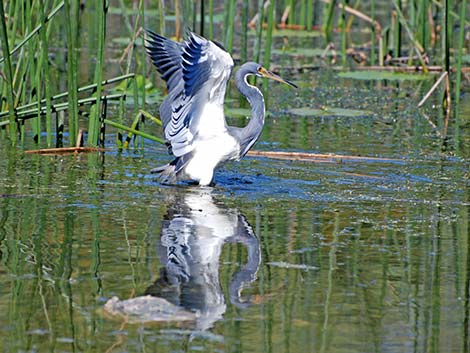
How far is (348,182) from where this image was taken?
626 cm

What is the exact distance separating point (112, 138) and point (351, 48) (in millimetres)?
5328

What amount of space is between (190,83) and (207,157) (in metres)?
0.56

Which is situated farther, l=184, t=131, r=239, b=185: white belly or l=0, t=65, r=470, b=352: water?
l=184, t=131, r=239, b=185: white belly

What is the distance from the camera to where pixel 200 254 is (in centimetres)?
464

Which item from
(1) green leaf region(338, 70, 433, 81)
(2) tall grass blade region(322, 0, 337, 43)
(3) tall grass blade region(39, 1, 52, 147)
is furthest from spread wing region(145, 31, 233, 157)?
(2) tall grass blade region(322, 0, 337, 43)

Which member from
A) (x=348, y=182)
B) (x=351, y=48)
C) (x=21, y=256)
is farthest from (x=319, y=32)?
(x=21, y=256)

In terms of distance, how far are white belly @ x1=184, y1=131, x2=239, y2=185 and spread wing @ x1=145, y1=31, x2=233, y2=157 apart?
6cm

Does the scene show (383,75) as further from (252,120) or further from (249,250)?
(249,250)

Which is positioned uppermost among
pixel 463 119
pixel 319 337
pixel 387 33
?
pixel 387 33

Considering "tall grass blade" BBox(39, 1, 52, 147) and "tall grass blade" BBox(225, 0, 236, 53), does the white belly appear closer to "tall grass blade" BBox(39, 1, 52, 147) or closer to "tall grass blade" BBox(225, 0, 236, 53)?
"tall grass blade" BBox(39, 1, 52, 147)

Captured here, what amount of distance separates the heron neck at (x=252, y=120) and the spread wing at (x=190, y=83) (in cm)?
15

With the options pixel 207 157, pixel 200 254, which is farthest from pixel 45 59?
pixel 200 254

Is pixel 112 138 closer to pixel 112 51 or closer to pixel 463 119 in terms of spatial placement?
pixel 463 119

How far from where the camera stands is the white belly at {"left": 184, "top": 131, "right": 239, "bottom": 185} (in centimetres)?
630
